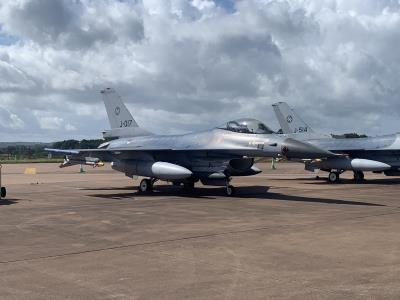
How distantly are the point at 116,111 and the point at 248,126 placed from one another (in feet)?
28.7

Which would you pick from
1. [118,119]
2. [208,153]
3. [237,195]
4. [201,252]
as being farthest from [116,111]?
[201,252]

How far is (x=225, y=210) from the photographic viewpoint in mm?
12875

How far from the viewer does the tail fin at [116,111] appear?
2327cm

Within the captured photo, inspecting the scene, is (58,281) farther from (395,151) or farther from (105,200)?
(395,151)

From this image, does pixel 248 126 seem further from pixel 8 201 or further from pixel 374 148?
pixel 374 148

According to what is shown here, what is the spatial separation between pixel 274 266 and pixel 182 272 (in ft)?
3.91

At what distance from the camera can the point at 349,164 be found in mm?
24016

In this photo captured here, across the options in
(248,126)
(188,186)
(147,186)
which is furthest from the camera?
(188,186)

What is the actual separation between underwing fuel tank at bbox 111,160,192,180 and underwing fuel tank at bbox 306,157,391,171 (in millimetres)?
10144

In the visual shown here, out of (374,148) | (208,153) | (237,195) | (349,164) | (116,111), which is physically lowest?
(237,195)

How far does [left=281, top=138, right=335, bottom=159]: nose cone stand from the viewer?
49.7 ft

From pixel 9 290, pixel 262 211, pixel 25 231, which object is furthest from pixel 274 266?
pixel 262 211

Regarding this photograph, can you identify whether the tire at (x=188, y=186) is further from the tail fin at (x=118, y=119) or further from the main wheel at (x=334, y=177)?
the main wheel at (x=334, y=177)

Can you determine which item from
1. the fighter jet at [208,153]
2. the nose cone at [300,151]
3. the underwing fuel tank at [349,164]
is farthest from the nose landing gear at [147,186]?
the underwing fuel tank at [349,164]
